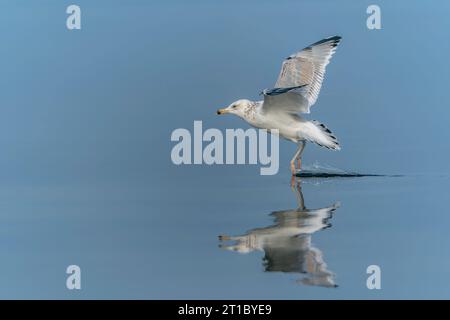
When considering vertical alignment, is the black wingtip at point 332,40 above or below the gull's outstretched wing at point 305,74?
above

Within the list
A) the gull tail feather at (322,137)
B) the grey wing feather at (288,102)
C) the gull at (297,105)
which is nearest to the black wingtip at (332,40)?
the gull at (297,105)

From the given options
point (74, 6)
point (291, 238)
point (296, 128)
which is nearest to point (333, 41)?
point (296, 128)

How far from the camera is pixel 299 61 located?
10633 millimetres

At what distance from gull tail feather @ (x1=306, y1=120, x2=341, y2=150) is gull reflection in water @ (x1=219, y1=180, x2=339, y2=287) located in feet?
5.68

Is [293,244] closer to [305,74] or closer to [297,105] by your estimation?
[297,105]

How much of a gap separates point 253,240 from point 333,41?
434 centimetres

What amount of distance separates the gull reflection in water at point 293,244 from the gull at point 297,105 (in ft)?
6.41

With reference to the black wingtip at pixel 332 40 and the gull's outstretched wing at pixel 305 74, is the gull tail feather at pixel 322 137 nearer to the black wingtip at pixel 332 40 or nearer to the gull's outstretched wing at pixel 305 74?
the gull's outstretched wing at pixel 305 74

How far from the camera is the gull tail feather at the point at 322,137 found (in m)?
10.2

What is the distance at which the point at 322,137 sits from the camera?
10.3 m

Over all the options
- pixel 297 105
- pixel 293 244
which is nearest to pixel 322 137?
pixel 297 105

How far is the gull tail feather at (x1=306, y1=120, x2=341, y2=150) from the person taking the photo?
33.6 ft

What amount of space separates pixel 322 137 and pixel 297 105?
1.61 feet

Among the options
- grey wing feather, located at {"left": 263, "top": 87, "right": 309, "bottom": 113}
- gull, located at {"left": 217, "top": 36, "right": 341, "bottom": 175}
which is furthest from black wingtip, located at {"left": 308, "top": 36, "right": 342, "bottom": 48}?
grey wing feather, located at {"left": 263, "top": 87, "right": 309, "bottom": 113}
